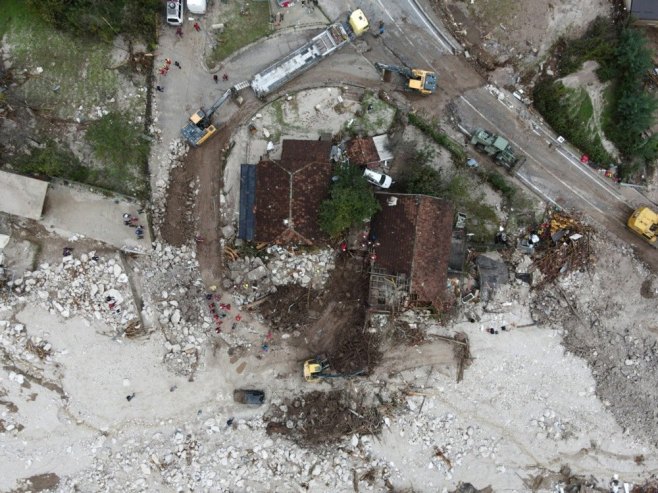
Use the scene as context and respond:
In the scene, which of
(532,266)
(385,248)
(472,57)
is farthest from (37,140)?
(532,266)

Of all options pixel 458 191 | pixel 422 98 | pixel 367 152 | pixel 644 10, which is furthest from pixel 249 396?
pixel 644 10

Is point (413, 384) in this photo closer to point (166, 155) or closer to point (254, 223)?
point (254, 223)

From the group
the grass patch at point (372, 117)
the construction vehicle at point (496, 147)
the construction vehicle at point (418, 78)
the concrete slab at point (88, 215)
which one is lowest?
the concrete slab at point (88, 215)

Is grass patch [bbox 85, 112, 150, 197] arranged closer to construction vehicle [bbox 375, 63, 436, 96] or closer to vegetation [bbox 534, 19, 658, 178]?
construction vehicle [bbox 375, 63, 436, 96]

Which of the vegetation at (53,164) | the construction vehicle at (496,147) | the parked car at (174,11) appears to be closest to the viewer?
the vegetation at (53,164)

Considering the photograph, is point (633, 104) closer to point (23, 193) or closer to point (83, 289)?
point (83, 289)

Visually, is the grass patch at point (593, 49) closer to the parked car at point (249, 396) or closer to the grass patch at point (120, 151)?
the grass patch at point (120, 151)

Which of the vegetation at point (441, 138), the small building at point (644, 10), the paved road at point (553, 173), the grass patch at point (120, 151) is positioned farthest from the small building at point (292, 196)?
the small building at point (644, 10)
